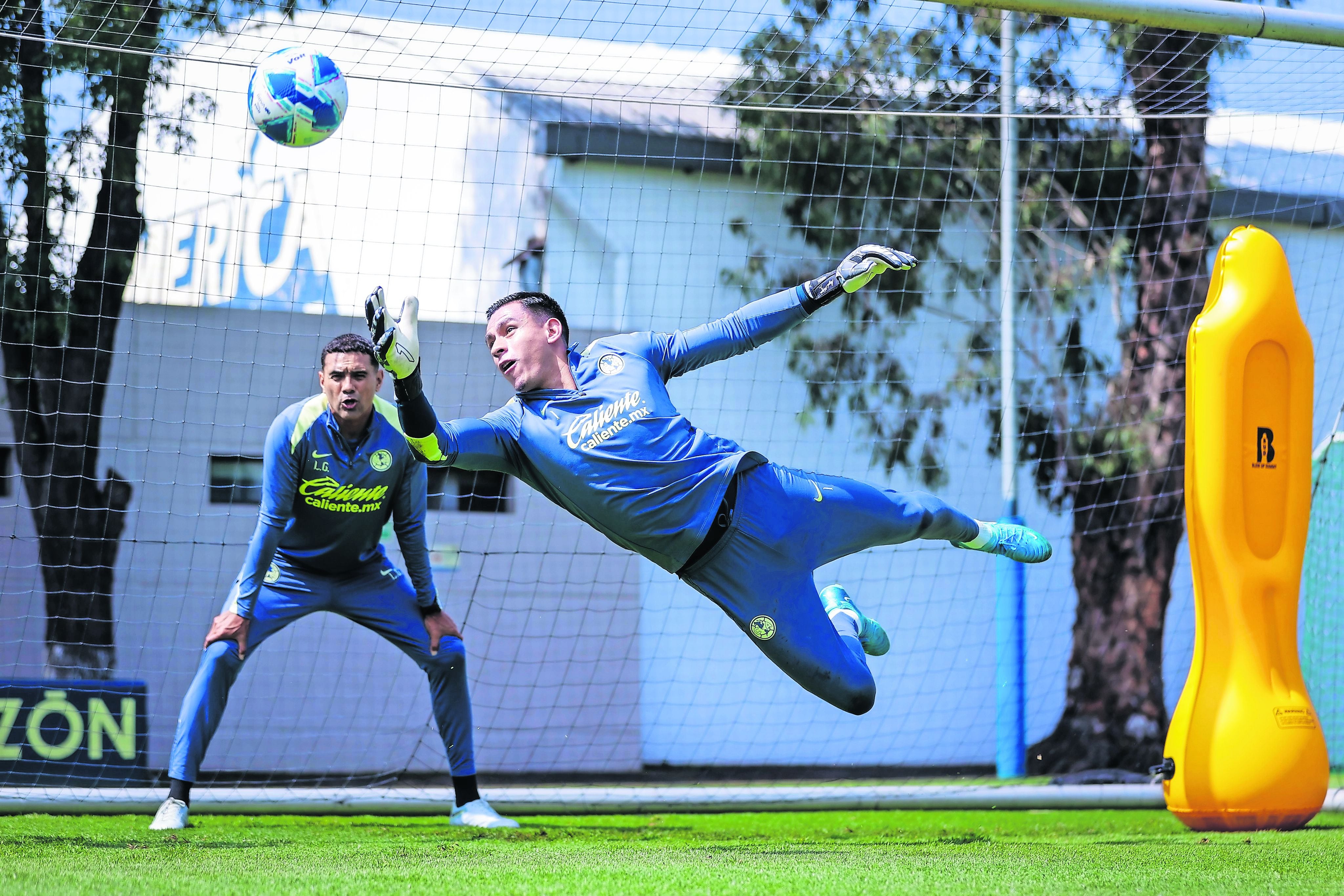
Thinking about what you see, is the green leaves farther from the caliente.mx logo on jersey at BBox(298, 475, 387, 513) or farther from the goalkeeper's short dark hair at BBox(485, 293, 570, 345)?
the goalkeeper's short dark hair at BBox(485, 293, 570, 345)

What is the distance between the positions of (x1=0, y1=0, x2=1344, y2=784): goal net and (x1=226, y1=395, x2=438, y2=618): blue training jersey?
5.58 feet

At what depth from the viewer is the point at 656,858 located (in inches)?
171

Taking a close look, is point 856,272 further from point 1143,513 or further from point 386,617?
point 1143,513

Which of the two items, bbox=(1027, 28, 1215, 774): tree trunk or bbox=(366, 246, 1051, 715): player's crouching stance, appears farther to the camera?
bbox=(1027, 28, 1215, 774): tree trunk

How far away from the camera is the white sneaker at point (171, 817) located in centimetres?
525

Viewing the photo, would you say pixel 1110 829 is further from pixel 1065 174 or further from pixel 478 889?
pixel 1065 174

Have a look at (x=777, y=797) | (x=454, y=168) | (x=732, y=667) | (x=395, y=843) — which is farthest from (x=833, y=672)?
(x=732, y=667)

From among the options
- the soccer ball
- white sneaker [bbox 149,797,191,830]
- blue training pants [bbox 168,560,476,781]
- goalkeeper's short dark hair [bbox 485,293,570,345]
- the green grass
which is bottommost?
white sneaker [bbox 149,797,191,830]

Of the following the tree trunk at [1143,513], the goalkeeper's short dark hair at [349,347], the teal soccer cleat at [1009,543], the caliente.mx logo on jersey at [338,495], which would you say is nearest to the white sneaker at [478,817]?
the caliente.mx logo on jersey at [338,495]

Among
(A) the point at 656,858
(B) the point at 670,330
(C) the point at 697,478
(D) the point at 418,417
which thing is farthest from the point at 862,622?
(B) the point at 670,330

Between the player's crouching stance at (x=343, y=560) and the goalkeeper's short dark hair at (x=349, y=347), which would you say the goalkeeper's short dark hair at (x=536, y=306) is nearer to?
the goalkeeper's short dark hair at (x=349, y=347)

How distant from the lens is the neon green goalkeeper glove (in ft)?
11.7

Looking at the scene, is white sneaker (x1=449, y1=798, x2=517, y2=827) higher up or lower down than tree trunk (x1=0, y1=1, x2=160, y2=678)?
lower down

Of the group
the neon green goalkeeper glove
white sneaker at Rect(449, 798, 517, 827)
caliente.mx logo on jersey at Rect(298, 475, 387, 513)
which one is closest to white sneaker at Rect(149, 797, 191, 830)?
white sneaker at Rect(449, 798, 517, 827)
